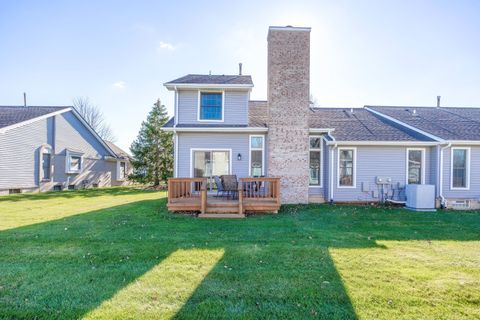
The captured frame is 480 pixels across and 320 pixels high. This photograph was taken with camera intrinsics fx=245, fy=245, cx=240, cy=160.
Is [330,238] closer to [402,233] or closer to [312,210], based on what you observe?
[402,233]

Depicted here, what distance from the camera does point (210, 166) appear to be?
437 inches

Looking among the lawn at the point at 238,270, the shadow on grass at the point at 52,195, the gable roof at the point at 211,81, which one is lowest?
the shadow on grass at the point at 52,195

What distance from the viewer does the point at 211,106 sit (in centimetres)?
1138

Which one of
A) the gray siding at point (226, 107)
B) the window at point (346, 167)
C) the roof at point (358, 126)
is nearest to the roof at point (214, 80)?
the gray siding at point (226, 107)

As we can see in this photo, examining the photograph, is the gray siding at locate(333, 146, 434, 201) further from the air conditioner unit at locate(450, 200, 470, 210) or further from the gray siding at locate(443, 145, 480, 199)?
the air conditioner unit at locate(450, 200, 470, 210)

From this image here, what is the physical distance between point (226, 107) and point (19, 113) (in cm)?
1478

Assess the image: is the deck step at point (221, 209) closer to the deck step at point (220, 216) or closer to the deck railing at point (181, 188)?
the deck step at point (220, 216)

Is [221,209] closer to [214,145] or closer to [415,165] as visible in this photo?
[214,145]

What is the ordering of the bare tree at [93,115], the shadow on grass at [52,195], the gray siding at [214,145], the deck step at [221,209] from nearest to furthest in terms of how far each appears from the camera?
the deck step at [221,209] < the gray siding at [214,145] < the shadow on grass at [52,195] < the bare tree at [93,115]

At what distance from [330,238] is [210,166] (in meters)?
6.53

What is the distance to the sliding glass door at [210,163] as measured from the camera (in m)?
11.0

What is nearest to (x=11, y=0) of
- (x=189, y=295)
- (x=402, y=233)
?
(x=189, y=295)

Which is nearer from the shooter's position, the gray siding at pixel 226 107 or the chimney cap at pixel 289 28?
the chimney cap at pixel 289 28

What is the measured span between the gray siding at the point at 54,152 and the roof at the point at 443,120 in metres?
21.0
